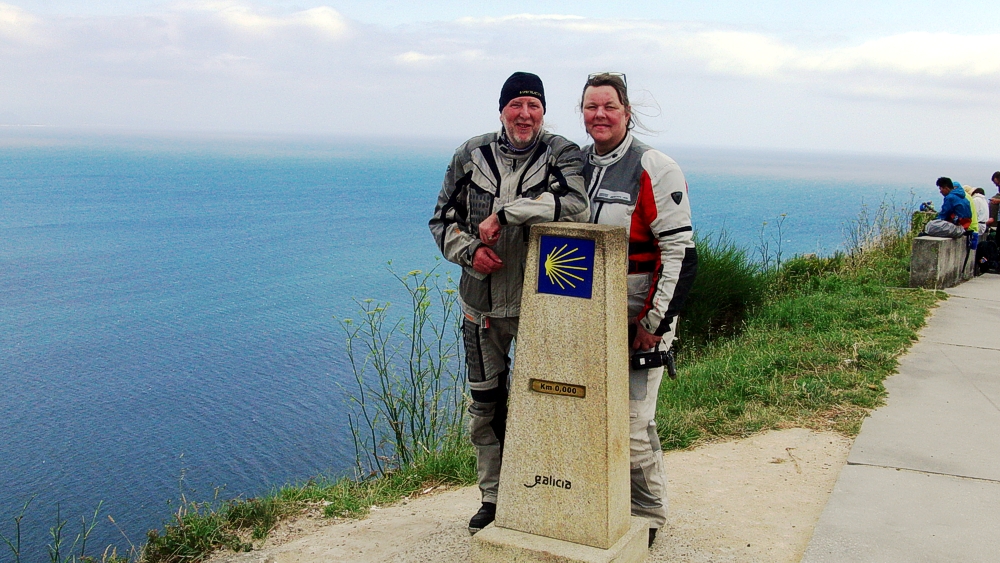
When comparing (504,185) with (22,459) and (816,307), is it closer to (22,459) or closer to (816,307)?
(816,307)

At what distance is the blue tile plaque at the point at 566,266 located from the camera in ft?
12.3

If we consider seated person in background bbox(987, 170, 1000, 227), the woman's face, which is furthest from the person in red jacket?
seated person in background bbox(987, 170, 1000, 227)

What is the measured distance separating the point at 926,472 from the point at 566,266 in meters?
2.97

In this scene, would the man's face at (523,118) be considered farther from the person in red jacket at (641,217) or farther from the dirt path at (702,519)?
the dirt path at (702,519)

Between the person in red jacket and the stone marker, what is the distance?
0.22 meters

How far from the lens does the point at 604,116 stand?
4004mm

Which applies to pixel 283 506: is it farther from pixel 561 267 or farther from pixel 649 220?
pixel 649 220

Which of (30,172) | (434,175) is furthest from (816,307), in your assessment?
(434,175)

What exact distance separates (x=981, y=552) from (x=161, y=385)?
16.6 metres

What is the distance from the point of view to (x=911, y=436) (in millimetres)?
6051

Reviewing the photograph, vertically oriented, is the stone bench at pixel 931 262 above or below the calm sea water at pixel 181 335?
above

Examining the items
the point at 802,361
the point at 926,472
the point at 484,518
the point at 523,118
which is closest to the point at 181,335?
the point at 802,361

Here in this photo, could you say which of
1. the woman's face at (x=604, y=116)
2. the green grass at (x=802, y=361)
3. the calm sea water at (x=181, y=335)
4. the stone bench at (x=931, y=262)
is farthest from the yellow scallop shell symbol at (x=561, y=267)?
the stone bench at (x=931, y=262)

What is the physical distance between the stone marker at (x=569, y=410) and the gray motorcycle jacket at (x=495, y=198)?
1.08ft
